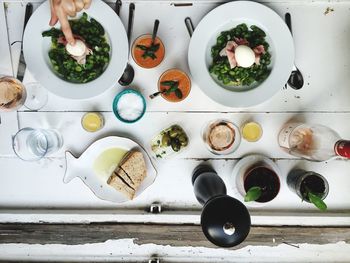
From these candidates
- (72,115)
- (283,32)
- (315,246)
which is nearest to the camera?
(283,32)

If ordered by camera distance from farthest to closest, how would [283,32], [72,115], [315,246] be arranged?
[315,246] < [72,115] < [283,32]

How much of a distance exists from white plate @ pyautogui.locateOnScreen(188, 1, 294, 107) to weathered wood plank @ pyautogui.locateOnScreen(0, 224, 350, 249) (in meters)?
0.53

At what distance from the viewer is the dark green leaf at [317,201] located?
1325 mm

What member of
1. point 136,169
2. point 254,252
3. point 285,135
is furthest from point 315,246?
point 136,169

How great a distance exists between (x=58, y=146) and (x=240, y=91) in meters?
0.69

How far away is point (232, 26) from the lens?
58.2 inches

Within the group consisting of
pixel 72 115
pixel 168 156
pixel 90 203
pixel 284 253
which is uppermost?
pixel 72 115

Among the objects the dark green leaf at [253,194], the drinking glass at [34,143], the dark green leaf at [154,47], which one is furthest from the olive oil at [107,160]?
the dark green leaf at [253,194]

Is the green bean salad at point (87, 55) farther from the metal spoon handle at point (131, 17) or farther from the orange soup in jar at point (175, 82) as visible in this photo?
the orange soup in jar at point (175, 82)

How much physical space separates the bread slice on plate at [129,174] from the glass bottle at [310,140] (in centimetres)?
52

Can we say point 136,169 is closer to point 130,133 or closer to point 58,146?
point 130,133

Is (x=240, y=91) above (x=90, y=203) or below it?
above

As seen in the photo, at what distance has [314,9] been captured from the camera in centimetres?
151

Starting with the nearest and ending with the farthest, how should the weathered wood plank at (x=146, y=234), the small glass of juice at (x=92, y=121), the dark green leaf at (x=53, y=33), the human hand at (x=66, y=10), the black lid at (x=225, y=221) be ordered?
the black lid at (x=225, y=221), the human hand at (x=66, y=10), the dark green leaf at (x=53, y=33), the small glass of juice at (x=92, y=121), the weathered wood plank at (x=146, y=234)
